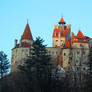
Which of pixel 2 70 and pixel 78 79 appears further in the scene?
pixel 2 70

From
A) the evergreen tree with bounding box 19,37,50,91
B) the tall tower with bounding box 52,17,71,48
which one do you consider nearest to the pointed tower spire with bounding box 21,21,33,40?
the tall tower with bounding box 52,17,71,48

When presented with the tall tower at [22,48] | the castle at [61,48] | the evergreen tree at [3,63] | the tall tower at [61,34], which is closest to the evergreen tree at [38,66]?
the evergreen tree at [3,63]

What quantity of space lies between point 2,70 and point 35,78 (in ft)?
93.9

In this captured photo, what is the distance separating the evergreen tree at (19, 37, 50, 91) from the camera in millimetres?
21594

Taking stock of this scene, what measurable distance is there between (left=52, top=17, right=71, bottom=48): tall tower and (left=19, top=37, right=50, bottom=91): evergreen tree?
135ft

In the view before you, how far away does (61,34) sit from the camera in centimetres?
7794

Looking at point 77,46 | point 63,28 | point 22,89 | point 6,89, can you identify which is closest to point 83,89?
point 22,89

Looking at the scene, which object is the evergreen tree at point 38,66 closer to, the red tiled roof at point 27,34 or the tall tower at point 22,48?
the tall tower at point 22,48

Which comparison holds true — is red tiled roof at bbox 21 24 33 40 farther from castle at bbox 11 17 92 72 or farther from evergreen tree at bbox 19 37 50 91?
evergreen tree at bbox 19 37 50 91

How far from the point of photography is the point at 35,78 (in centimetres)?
2217

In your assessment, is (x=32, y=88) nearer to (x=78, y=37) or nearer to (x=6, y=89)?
(x=6, y=89)

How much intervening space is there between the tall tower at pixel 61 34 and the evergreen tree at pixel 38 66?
135 ft

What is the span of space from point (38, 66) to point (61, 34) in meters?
49.4

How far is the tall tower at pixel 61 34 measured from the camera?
3019 inches
